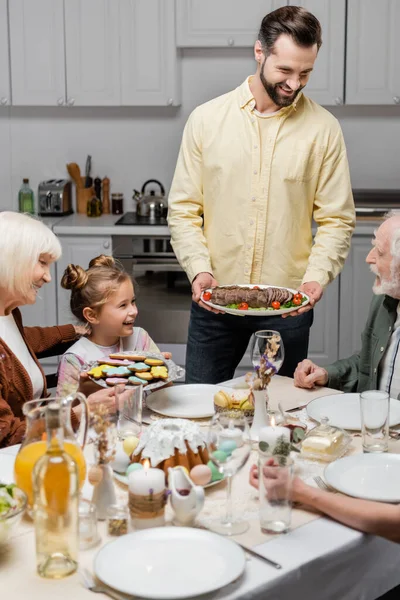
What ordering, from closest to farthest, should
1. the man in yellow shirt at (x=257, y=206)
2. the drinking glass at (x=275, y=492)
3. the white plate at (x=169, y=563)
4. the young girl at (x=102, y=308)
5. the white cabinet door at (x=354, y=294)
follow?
the white plate at (x=169, y=563)
the drinking glass at (x=275, y=492)
the young girl at (x=102, y=308)
the man in yellow shirt at (x=257, y=206)
the white cabinet door at (x=354, y=294)

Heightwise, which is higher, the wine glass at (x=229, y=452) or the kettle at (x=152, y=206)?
the kettle at (x=152, y=206)

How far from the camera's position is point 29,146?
522 centimetres

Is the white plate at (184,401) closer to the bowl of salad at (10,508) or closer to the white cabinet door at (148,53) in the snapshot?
the bowl of salad at (10,508)

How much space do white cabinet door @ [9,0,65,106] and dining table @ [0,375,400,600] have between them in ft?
11.3

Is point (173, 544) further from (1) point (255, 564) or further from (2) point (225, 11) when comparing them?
(2) point (225, 11)

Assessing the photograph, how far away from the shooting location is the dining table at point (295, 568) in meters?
1.43

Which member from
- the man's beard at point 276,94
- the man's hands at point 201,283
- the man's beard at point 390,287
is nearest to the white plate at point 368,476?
the man's beard at point 390,287

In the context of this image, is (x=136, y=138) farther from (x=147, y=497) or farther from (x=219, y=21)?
(x=147, y=497)

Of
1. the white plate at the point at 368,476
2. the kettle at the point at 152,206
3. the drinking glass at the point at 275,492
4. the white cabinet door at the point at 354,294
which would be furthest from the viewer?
the kettle at the point at 152,206

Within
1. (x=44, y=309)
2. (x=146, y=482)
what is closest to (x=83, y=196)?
(x=44, y=309)

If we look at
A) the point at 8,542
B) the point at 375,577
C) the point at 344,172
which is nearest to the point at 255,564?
the point at 375,577

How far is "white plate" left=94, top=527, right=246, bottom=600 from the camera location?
1409mm

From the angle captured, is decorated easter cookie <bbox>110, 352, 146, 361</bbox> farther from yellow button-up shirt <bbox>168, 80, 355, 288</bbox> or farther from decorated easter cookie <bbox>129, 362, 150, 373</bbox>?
yellow button-up shirt <bbox>168, 80, 355, 288</bbox>

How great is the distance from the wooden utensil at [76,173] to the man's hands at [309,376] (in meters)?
2.92
